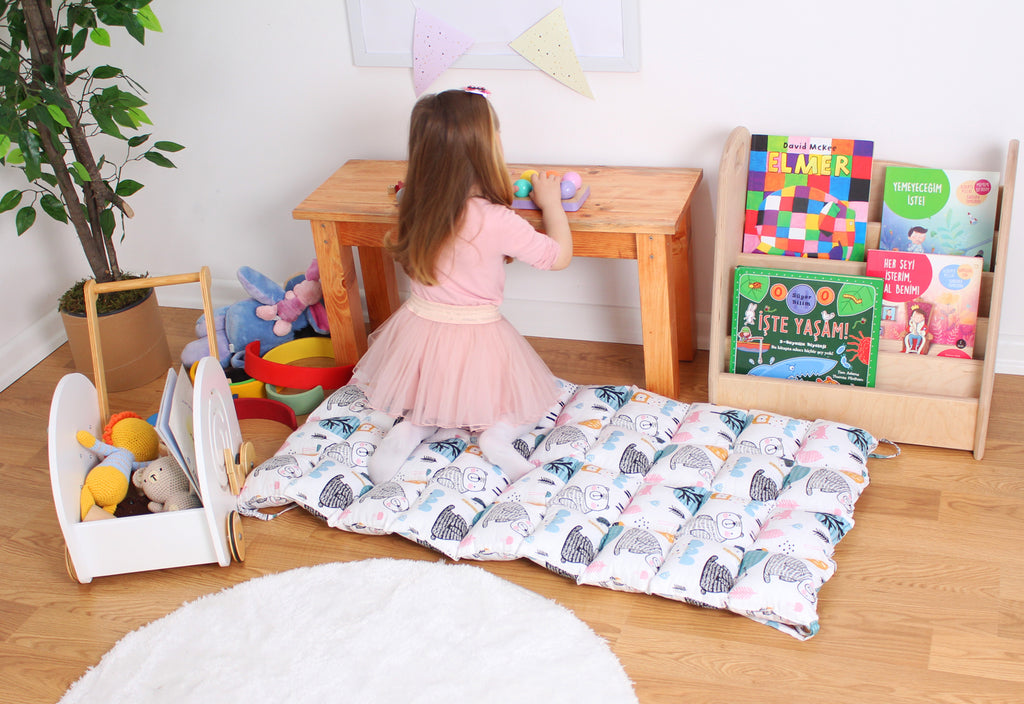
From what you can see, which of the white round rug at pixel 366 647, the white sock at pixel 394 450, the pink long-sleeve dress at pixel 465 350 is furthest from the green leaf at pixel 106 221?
the white round rug at pixel 366 647

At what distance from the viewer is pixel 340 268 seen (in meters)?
2.50

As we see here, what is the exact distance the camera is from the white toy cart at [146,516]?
75.3 inches

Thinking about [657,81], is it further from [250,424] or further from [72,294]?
[72,294]

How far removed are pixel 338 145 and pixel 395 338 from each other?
0.75 meters

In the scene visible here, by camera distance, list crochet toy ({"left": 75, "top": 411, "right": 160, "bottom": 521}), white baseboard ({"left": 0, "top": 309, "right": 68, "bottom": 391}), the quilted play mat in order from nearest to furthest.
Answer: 1. the quilted play mat
2. crochet toy ({"left": 75, "top": 411, "right": 160, "bottom": 521})
3. white baseboard ({"left": 0, "top": 309, "right": 68, "bottom": 391})

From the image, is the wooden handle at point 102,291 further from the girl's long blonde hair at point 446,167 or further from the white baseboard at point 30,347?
the white baseboard at point 30,347

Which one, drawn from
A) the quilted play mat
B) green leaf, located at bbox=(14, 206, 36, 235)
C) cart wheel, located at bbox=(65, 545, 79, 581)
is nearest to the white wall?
green leaf, located at bbox=(14, 206, 36, 235)

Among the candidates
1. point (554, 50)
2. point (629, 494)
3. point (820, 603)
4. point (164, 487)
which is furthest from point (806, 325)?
point (164, 487)

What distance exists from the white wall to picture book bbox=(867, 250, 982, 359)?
0.27 metres

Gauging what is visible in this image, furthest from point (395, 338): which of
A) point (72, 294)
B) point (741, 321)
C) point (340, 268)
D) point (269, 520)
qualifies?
point (72, 294)

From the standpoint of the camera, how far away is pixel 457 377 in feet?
7.27

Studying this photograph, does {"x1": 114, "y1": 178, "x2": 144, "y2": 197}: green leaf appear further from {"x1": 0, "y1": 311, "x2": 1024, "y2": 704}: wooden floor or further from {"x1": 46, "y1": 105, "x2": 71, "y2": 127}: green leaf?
{"x1": 0, "y1": 311, "x2": 1024, "y2": 704}: wooden floor

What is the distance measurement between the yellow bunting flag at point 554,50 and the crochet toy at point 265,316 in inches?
31.9

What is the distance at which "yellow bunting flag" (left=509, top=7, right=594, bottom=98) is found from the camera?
7.84 ft
